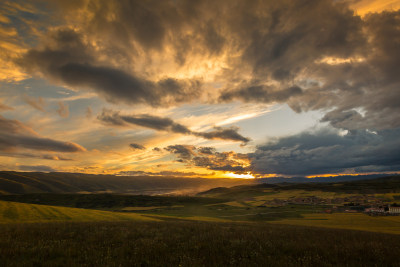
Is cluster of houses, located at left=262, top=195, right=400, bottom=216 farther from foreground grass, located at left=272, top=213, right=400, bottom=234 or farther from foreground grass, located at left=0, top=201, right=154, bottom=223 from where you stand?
foreground grass, located at left=0, top=201, right=154, bottom=223

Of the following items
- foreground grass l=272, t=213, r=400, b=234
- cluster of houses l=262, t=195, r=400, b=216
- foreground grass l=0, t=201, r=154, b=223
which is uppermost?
foreground grass l=0, t=201, r=154, b=223

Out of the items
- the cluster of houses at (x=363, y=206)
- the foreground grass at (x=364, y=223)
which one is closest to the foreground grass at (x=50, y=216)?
the foreground grass at (x=364, y=223)

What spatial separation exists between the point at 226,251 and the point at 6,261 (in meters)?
8.84

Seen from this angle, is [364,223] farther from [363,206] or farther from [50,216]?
[363,206]

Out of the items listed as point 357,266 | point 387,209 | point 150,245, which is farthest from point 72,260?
point 387,209

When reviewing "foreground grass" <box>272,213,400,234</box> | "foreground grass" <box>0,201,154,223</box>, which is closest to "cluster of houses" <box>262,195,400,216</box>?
"foreground grass" <box>272,213,400,234</box>

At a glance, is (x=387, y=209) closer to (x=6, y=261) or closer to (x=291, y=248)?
(x=291, y=248)

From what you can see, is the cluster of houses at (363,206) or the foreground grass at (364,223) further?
the cluster of houses at (363,206)

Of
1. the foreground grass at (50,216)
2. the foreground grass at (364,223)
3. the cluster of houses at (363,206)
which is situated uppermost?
the foreground grass at (50,216)

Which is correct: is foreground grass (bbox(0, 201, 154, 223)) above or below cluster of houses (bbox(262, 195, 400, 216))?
above

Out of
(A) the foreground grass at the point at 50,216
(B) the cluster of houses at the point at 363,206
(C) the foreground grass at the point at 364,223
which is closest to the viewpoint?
(C) the foreground grass at the point at 364,223

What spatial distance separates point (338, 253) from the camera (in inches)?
384

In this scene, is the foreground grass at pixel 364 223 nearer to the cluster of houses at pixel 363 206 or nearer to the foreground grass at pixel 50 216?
the cluster of houses at pixel 363 206

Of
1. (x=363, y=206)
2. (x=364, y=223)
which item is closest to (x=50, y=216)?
(x=364, y=223)
